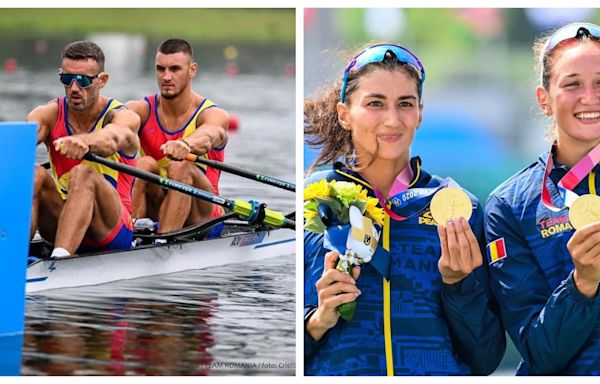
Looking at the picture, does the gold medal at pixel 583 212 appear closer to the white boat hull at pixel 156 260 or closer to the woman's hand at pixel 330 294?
the woman's hand at pixel 330 294

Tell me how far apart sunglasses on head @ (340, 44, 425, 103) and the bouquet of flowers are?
45cm

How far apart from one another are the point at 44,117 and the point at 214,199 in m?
1.21

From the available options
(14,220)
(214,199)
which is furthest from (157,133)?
(14,220)

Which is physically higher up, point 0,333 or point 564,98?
point 564,98

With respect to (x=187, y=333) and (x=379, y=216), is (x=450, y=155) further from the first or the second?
(x=187, y=333)

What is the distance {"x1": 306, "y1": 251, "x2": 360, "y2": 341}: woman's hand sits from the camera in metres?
4.83

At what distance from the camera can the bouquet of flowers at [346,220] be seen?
15.8ft

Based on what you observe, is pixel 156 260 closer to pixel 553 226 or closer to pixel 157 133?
pixel 157 133

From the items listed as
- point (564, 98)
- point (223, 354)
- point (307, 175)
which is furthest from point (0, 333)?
point (564, 98)

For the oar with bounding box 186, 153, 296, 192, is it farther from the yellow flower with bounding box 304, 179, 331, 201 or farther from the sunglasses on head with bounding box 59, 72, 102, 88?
the yellow flower with bounding box 304, 179, 331, 201

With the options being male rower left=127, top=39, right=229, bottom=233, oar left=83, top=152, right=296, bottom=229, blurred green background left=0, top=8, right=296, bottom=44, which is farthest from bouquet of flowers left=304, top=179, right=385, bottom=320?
male rower left=127, top=39, right=229, bottom=233

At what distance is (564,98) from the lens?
492 cm

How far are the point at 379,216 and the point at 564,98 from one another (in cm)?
82

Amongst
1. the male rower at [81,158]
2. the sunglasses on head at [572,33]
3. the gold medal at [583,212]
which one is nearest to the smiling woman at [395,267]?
the gold medal at [583,212]
